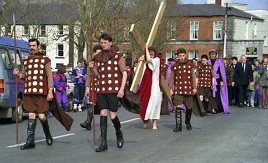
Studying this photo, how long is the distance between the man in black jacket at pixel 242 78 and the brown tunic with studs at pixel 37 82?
561 inches

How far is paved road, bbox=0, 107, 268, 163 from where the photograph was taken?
9.20 meters

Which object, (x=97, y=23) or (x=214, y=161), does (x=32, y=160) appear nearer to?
(x=214, y=161)

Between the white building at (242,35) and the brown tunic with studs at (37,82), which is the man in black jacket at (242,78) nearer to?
the brown tunic with studs at (37,82)

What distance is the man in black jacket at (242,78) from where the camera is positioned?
76.9ft

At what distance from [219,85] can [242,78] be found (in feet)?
11.4

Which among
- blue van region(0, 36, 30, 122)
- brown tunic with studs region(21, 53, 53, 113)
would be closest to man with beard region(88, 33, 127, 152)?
brown tunic with studs region(21, 53, 53, 113)

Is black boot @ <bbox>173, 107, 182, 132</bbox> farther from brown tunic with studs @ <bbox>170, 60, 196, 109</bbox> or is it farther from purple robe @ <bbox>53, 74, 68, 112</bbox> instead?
purple robe @ <bbox>53, 74, 68, 112</bbox>

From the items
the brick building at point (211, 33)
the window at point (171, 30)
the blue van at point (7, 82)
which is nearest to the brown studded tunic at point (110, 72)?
the blue van at point (7, 82)

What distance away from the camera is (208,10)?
3118 inches

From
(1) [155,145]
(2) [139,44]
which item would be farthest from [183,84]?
(1) [155,145]

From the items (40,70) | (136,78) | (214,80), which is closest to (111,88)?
(40,70)

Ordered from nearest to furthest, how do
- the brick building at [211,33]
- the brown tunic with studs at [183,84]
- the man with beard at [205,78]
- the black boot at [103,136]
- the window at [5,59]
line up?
1. the black boot at [103,136]
2. the brown tunic with studs at [183,84]
3. the window at [5,59]
4. the man with beard at [205,78]
5. the brick building at [211,33]

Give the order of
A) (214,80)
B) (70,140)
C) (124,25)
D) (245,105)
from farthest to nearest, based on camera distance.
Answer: (124,25) → (245,105) → (214,80) → (70,140)

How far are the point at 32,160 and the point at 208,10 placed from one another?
72107mm
